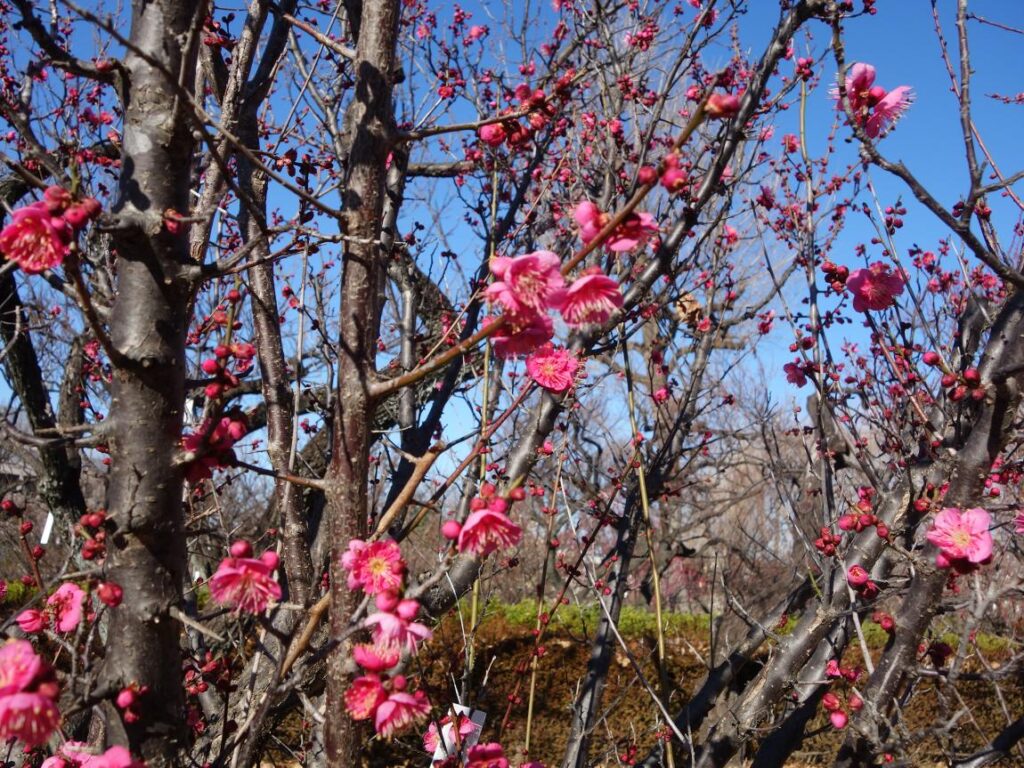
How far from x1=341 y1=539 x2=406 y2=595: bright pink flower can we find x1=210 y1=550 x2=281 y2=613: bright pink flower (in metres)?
0.15

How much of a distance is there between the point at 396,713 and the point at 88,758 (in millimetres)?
578

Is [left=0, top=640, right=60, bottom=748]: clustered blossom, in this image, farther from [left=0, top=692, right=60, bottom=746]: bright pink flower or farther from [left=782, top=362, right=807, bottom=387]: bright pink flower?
[left=782, top=362, right=807, bottom=387]: bright pink flower

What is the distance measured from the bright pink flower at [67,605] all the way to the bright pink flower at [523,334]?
971 mm

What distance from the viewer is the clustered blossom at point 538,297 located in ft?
4.06

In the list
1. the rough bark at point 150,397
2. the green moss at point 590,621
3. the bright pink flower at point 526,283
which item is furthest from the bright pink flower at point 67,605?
the green moss at point 590,621

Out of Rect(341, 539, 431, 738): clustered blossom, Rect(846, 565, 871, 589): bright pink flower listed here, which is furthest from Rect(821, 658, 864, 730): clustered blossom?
Rect(341, 539, 431, 738): clustered blossom

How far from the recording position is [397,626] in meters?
1.18

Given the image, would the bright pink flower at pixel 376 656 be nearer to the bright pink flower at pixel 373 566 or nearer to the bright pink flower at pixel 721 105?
the bright pink flower at pixel 373 566

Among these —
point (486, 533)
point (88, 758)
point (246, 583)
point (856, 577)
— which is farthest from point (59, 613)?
point (856, 577)

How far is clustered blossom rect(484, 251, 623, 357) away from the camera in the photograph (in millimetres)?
1237

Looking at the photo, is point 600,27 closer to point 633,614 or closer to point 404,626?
point 404,626

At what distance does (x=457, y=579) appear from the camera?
234cm

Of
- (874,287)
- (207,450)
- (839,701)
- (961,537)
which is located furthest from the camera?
(874,287)

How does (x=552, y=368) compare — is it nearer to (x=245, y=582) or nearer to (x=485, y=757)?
(x=245, y=582)
